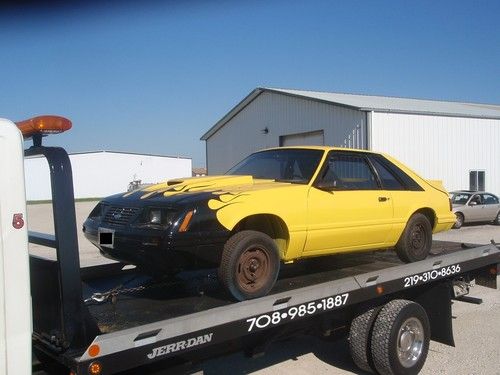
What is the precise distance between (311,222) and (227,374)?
1.71m

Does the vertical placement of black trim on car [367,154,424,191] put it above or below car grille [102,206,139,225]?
above

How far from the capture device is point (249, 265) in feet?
13.8

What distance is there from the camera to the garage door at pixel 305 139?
2498 cm

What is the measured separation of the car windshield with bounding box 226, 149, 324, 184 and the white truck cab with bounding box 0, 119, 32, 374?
9.41ft

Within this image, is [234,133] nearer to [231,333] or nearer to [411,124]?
[411,124]

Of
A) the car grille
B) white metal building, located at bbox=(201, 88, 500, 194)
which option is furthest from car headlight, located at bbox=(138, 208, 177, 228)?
white metal building, located at bbox=(201, 88, 500, 194)

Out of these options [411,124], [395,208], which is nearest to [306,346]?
[395,208]

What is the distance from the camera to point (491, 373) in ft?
16.5

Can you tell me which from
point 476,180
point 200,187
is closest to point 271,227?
point 200,187

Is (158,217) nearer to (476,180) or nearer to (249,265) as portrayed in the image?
(249,265)

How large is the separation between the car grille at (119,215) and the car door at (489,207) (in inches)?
700

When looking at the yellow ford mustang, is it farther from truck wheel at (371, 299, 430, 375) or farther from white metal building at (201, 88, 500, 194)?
white metal building at (201, 88, 500, 194)

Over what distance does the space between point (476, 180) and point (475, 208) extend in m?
8.07

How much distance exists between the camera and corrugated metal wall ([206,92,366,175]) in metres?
23.2
